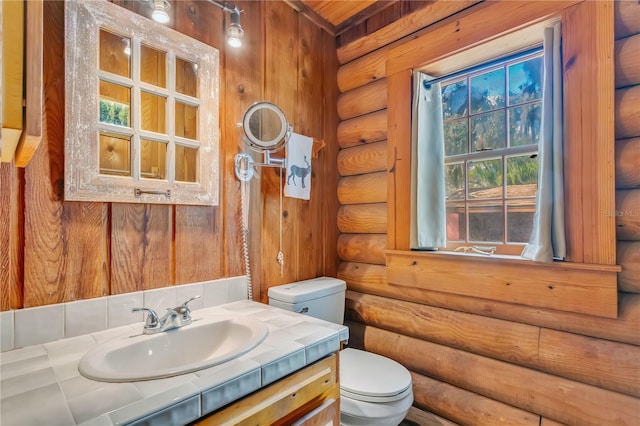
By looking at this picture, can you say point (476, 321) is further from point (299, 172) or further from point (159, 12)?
point (159, 12)

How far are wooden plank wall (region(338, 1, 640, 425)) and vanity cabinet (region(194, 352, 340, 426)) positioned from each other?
30.5 inches

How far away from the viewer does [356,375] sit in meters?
1.38

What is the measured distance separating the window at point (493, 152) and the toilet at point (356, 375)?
2.50ft

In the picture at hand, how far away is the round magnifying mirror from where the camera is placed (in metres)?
1.51

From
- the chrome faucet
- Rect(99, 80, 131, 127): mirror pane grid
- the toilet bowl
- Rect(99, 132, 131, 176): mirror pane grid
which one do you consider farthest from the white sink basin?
Rect(99, 80, 131, 127): mirror pane grid

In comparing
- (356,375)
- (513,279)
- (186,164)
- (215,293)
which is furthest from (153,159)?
(513,279)

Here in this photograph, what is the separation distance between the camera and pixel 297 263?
1.86 m

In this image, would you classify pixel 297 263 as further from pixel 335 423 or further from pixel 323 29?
pixel 323 29

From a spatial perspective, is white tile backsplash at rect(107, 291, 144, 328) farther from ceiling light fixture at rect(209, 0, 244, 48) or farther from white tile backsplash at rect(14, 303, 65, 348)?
ceiling light fixture at rect(209, 0, 244, 48)

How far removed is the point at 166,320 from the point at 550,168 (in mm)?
1678

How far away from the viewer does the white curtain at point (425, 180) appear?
171 cm

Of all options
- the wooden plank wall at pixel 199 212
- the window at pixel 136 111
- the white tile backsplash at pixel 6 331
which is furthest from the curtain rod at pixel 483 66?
the white tile backsplash at pixel 6 331

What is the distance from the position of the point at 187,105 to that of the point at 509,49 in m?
1.59

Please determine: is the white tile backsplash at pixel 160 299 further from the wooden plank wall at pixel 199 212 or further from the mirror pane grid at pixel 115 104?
the mirror pane grid at pixel 115 104
